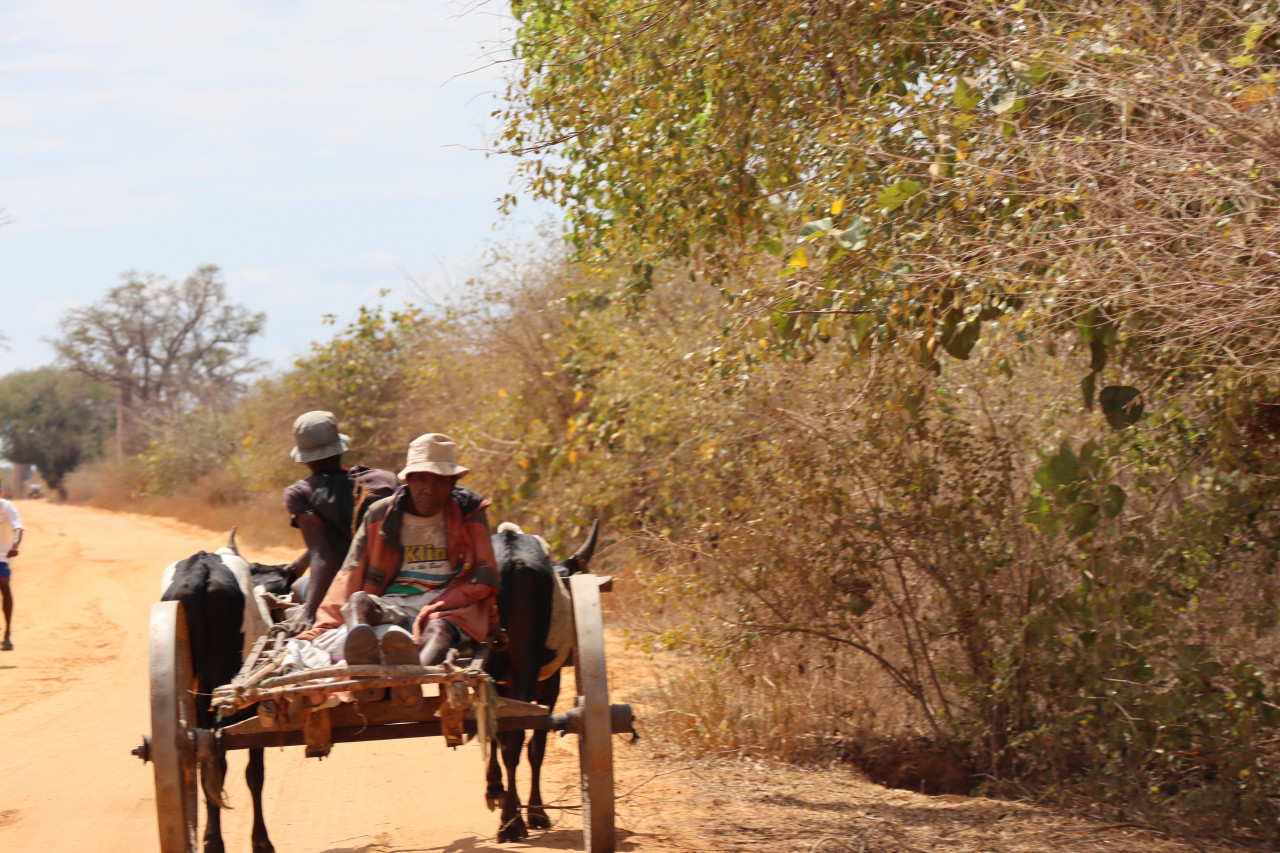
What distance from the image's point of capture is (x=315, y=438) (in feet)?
17.4

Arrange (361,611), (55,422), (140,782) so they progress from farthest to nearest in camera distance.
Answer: (55,422), (140,782), (361,611)

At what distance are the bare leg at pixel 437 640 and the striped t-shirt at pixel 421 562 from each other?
337mm

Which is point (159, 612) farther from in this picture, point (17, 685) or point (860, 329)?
point (17, 685)

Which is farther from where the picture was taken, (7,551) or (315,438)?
(7,551)

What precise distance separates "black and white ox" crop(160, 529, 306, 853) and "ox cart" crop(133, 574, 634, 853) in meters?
0.72

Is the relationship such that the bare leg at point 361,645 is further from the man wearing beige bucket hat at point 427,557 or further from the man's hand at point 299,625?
the man's hand at point 299,625

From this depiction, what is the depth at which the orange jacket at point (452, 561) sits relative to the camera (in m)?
4.72

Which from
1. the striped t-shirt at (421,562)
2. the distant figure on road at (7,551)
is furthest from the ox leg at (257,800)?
the distant figure on road at (7,551)

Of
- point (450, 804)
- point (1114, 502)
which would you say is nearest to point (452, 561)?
point (450, 804)

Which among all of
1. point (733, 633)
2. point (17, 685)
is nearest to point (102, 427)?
point (17, 685)

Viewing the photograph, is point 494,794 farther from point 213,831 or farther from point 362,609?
point 362,609

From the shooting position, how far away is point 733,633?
6992 mm

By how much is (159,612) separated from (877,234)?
3.25 m

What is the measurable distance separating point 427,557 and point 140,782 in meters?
3.03
